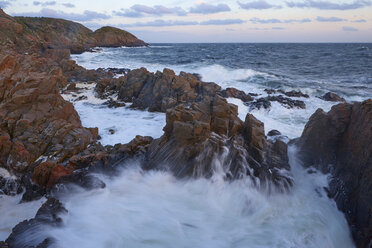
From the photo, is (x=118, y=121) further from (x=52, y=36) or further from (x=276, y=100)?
(x=52, y=36)

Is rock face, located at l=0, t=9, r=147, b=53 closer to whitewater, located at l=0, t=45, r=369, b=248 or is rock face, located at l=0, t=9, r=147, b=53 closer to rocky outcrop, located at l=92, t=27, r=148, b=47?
rocky outcrop, located at l=92, t=27, r=148, b=47

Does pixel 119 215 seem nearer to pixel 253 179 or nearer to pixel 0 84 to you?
pixel 253 179

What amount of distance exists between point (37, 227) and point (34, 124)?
460cm

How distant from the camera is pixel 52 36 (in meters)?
59.6

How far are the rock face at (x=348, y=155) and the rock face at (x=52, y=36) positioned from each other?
39800 millimetres

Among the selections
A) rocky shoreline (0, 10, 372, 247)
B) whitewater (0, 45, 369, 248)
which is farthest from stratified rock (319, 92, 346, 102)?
whitewater (0, 45, 369, 248)

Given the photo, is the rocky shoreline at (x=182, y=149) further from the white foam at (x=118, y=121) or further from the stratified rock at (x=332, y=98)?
the stratified rock at (x=332, y=98)

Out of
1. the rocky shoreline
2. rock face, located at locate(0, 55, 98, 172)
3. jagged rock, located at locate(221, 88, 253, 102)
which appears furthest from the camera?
jagged rock, located at locate(221, 88, 253, 102)

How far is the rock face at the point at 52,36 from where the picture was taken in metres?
39.8

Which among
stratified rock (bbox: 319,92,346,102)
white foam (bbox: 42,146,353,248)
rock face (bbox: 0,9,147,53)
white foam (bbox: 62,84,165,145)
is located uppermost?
rock face (bbox: 0,9,147,53)

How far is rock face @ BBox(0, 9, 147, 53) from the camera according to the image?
3981 cm

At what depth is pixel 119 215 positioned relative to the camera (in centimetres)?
559

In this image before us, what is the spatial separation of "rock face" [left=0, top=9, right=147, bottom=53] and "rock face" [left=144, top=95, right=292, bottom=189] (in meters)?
37.0

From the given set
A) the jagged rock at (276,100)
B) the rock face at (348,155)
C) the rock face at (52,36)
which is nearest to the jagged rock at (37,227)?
the rock face at (348,155)
